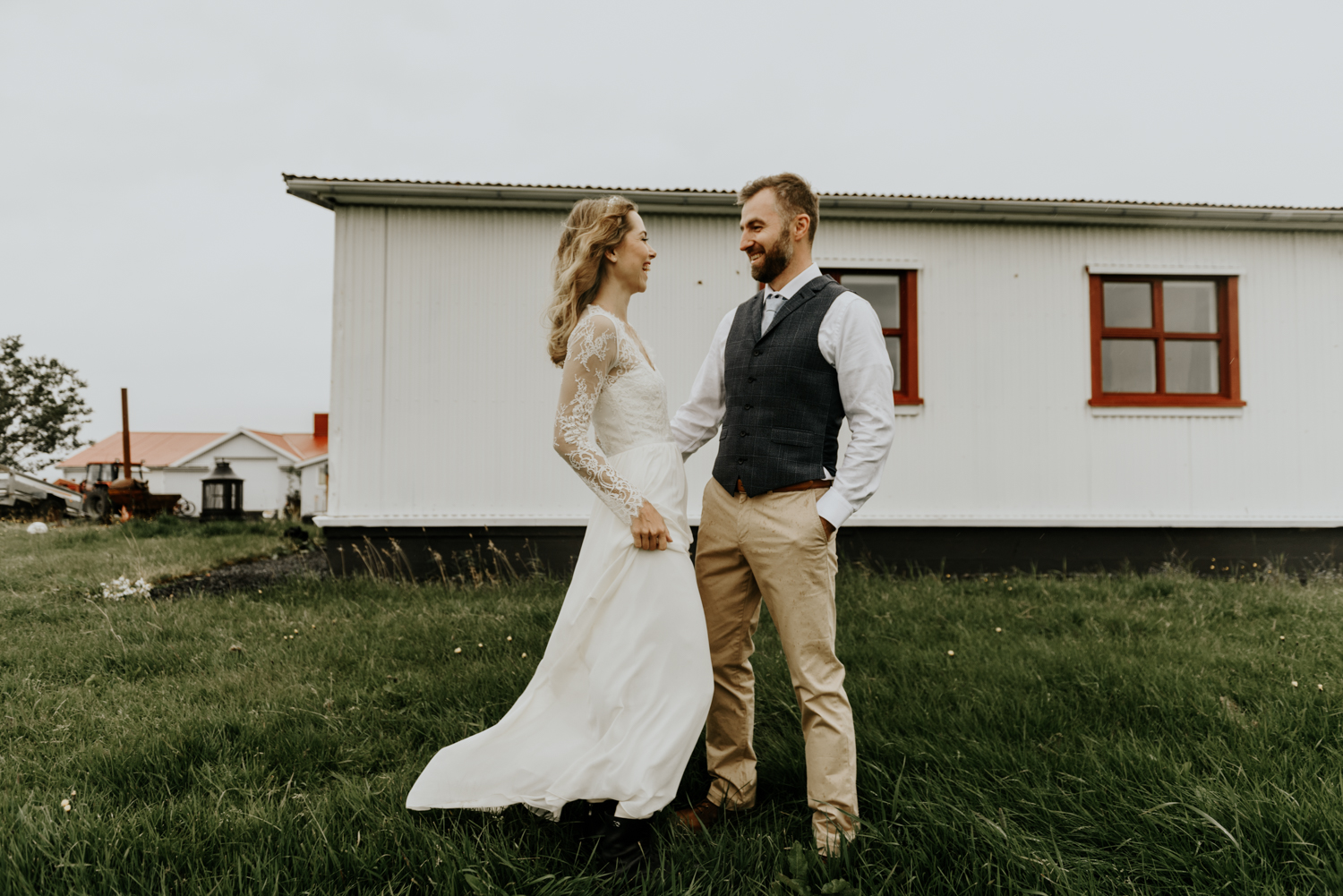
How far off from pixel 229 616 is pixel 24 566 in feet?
13.7

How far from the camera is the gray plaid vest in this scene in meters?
2.16

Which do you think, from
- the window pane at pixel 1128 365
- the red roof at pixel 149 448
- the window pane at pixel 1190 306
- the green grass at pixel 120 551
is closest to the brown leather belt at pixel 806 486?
the green grass at pixel 120 551

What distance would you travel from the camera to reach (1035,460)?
23.5 ft

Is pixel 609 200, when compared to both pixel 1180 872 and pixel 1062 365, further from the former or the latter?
pixel 1062 365

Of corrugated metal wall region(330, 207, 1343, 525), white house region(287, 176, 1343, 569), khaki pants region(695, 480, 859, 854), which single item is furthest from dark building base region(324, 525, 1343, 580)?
khaki pants region(695, 480, 859, 854)

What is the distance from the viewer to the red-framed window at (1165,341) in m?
7.21

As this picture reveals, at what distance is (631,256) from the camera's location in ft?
7.23

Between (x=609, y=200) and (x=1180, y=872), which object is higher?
(x=609, y=200)

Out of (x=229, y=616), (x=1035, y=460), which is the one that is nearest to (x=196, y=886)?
(x=229, y=616)

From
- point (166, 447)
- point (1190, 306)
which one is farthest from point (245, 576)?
point (166, 447)

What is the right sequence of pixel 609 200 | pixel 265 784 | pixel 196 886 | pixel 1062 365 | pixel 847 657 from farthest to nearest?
pixel 1062 365 → pixel 847 657 → pixel 265 784 → pixel 609 200 → pixel 196 886

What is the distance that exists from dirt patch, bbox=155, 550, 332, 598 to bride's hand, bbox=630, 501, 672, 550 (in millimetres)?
5018

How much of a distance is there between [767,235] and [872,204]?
543cm

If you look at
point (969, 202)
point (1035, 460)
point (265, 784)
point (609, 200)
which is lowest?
point (265, 784)
